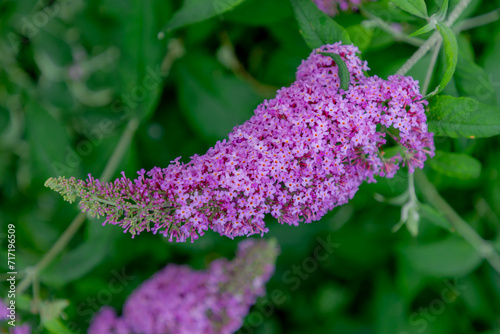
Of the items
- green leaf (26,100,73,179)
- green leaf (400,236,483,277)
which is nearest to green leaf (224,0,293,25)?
green leaf (26,100,73,179)

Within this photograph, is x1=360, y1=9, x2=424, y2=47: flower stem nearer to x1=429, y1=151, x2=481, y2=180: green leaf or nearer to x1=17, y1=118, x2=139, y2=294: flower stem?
x1=429, y1=151, x2=481, y2=180: green leaf

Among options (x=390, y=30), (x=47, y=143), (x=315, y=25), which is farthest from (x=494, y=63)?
(x=47, y=143)

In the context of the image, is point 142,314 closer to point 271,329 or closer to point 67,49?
point 271,329

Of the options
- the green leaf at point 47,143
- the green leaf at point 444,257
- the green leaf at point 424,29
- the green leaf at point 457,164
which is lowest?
the green leaf at point 444,257

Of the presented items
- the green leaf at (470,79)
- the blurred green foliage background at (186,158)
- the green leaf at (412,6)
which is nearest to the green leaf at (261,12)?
the blurred green foliage background at (186,158)

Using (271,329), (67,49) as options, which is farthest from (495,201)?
(67,49)

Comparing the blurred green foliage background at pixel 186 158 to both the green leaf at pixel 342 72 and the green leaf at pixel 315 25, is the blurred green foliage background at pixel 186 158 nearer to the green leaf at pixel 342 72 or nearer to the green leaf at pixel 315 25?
the green leaf at pixel 315 25

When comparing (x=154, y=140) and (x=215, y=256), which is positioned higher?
(x=154, y=140)
